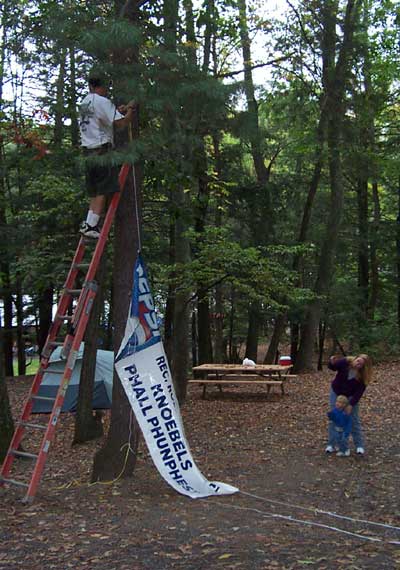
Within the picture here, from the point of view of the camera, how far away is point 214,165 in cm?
1705

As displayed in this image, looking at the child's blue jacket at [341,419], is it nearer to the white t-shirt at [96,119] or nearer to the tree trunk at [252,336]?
the white t-shirt at [96,119]

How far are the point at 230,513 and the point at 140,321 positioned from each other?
211cm

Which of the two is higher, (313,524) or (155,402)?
(155,402)

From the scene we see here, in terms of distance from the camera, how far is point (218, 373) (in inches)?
593

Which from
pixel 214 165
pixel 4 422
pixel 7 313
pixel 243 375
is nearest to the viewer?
pixel 4 422

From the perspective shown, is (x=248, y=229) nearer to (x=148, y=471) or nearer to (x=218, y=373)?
(x=218, y=373)

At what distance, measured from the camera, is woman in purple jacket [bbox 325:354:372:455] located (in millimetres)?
8281

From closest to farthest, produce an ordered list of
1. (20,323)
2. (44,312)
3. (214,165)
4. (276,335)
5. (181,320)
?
(181,320) → (214,165) → (276,335) → (44,312) → (20,323)

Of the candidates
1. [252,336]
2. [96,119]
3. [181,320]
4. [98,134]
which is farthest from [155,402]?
[252,336]

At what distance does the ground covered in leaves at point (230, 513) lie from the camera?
4.66m

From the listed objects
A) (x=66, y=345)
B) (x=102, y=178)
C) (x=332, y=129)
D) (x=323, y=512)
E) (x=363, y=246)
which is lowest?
(x=323, y=512)

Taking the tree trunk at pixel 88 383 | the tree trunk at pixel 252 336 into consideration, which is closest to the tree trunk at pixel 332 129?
the tree trunk at pixel 252 336

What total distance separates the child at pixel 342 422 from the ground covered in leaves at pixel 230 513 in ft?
0.57

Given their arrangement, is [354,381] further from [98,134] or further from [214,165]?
[214,165]
